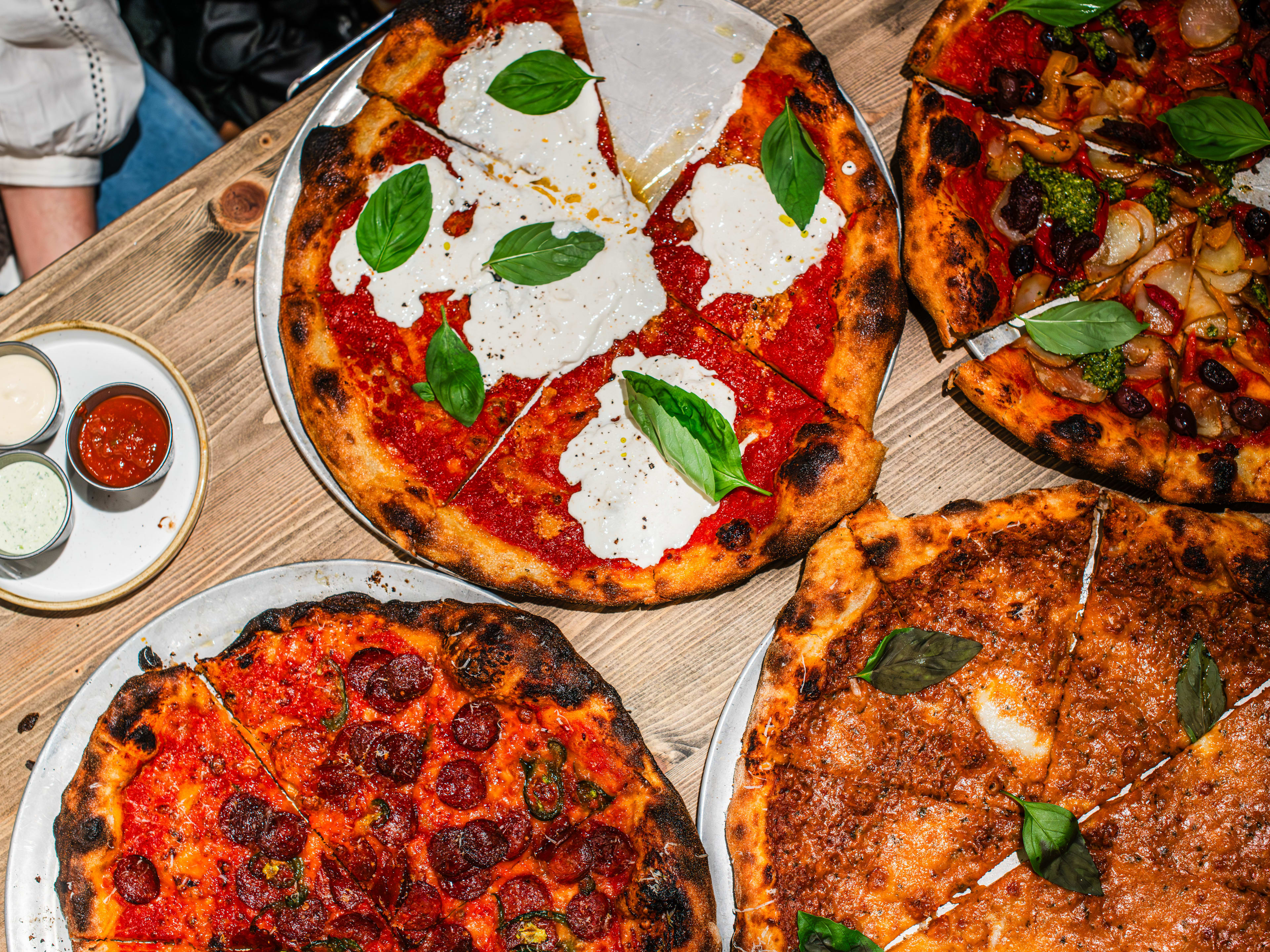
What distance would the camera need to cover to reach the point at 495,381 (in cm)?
285

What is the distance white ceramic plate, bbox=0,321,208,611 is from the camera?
2809 millimetres

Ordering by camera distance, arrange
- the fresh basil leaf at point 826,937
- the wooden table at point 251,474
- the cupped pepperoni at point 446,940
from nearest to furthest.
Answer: the fresh basil leaf at point 826,937 → the cupped pepperoni at point 446,940 → the wooden table at point 251,474

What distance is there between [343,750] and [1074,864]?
7.52 ft

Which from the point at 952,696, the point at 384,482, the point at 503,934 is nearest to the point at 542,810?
the point at 503,934

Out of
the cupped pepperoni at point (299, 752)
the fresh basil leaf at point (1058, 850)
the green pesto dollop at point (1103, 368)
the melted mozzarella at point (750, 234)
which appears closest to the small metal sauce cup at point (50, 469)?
the cupped pepperoni at point (299, 752)

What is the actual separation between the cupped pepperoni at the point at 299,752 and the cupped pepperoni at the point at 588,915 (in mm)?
923

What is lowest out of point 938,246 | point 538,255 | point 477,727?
point 477,727

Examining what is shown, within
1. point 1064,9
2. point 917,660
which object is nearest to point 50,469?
point 917,660

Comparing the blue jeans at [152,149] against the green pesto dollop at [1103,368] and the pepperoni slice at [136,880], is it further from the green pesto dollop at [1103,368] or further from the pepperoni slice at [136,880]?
the green pesto dollop at [1103,368]

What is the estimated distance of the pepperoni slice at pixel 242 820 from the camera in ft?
8.64

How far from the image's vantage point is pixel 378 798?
267cm

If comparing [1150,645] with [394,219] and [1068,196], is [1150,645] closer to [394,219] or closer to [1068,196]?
[1068,196]

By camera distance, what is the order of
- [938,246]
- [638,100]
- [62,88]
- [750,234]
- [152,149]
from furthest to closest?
[152,149]
[62,88]
[638,100]
[750,234]
[938,246]

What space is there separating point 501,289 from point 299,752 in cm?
165
